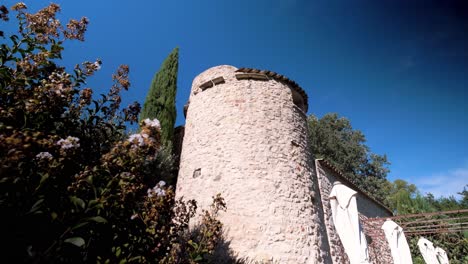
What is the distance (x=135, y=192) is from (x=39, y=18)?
2041 mm

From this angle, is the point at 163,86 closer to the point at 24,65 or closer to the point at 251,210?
the point at 251,210

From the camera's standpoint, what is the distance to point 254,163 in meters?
6.48

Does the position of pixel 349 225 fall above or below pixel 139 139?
below

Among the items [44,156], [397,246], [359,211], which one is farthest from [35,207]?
[359,211]

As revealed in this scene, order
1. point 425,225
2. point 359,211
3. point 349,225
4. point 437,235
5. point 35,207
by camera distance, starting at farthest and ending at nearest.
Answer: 1. point 437,235
2. point 425,225
3. point 359,211
4. point 349,225
5. point 35,207

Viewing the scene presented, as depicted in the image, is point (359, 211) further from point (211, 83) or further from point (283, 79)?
point (211, 83)

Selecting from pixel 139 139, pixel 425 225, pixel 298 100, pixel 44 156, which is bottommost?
pixel 44 156

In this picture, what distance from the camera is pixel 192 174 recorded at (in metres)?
7.04

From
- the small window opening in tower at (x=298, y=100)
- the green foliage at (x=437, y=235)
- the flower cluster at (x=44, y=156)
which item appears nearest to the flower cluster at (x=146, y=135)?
the flower cluster at (x=44, y=156)

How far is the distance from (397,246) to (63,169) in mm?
7127

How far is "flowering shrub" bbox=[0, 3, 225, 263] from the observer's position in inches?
63.2

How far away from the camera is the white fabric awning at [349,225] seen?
372cm

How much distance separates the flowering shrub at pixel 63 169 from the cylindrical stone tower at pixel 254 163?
10.5 ft

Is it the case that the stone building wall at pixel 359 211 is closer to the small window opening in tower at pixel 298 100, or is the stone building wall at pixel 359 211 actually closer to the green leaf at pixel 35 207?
the small window opening in tower at pixel 298 100
